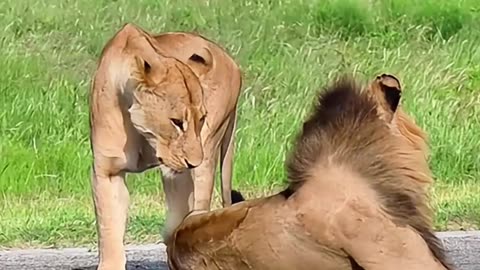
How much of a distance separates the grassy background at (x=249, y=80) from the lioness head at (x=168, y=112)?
7.08 ft

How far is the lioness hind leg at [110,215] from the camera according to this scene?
4805mm

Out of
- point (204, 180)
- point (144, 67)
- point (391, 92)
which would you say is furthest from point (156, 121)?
point (391, 92)

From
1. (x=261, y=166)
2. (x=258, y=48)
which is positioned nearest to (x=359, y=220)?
(x=261, y=166)

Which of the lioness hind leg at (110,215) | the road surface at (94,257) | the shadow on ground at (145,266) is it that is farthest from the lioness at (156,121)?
the road surface at (94,257)

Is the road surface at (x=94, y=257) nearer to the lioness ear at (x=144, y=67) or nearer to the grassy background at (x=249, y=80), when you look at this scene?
the grassy background at (x=249, y=80)

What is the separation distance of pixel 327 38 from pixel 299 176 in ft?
33.2

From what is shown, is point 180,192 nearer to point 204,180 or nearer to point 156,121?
point 204,180

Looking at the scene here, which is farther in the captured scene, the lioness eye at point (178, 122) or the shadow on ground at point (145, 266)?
the shadow on ground at point (145, 266)

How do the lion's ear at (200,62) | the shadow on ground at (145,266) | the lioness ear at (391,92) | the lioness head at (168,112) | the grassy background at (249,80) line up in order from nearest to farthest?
the lioness ear at (391,92) < the lioness head at (168,112) < the lion's ear at (200,62) < the shadow on ground at (145,266) < the grassy background at (249,80)

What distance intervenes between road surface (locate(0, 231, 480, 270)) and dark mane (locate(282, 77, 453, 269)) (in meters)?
3.94

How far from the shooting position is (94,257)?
6398 millimetres

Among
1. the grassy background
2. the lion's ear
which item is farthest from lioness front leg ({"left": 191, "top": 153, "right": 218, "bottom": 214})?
the grassy background

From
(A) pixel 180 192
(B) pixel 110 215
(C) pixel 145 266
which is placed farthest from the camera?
(C) pixel 145 266

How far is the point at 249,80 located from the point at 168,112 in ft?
21.2
